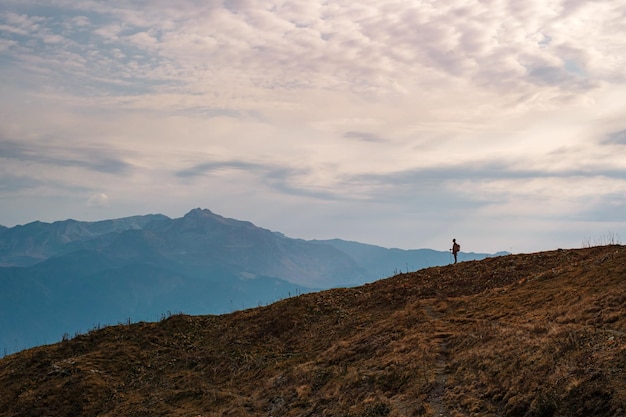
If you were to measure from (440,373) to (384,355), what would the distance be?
5335 mm

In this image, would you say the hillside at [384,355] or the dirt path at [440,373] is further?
the dirt path at [440,373]

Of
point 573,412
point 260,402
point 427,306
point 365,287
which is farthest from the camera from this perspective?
point 365,287

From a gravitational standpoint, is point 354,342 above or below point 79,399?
above

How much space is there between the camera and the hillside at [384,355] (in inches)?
782

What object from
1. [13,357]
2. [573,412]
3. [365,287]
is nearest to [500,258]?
[365,287]

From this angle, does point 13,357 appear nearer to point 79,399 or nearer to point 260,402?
point 79,399

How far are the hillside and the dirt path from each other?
111 millimetres

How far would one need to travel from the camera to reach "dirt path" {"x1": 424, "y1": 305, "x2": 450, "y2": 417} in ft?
66.8

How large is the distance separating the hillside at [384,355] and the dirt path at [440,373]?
111mm

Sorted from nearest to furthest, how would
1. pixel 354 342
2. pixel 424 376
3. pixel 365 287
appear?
pixel 424 376, pixel 354 342, pixel 365 287

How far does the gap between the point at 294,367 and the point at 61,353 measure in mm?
23198

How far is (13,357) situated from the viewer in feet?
145

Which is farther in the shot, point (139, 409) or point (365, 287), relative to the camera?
point (365, 287)

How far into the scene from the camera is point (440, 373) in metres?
23.9
